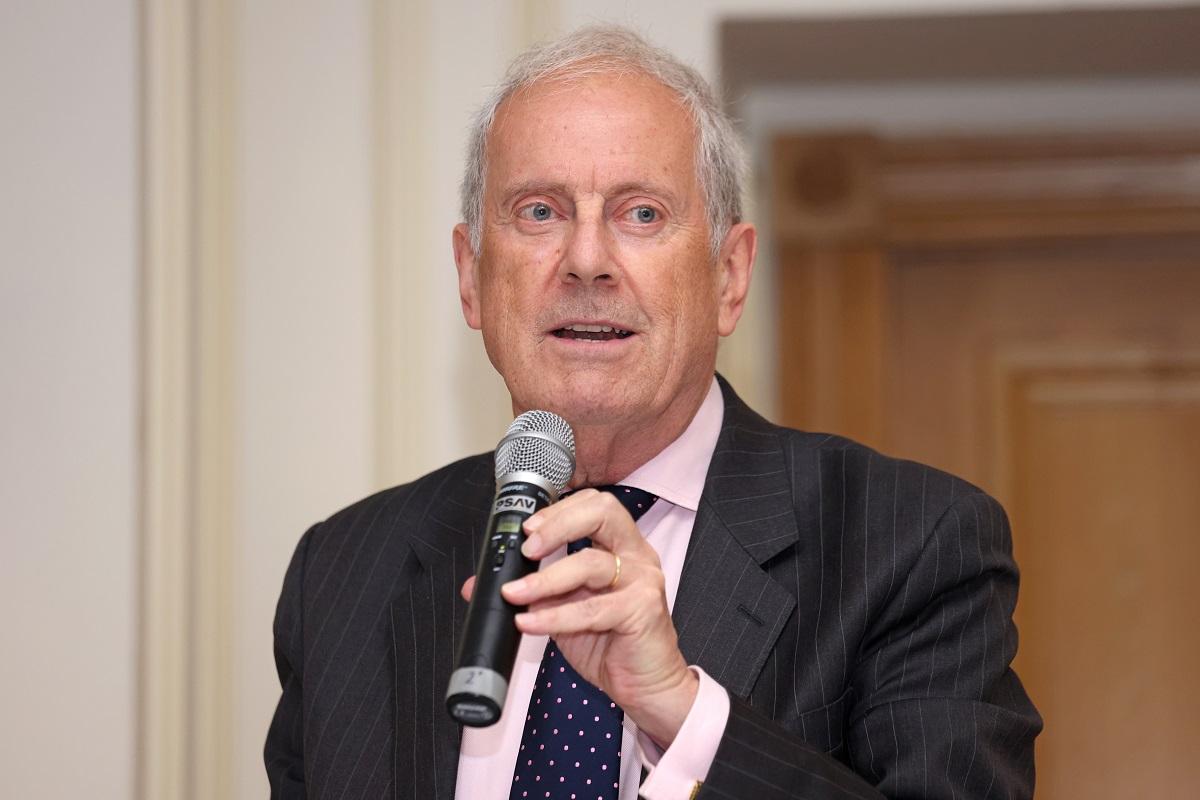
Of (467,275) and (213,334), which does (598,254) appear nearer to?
(467,275)

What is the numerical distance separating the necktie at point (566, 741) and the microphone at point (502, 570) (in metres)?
0.42

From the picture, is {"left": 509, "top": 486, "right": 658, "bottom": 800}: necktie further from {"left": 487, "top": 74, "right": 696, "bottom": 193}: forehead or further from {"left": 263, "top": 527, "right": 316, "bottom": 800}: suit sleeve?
{"left": 487, "top": 74, "right": 696, "bottom": 193}: forehead

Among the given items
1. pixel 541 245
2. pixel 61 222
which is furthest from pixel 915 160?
pixel 61 222

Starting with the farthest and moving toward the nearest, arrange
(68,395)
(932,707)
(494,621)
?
(68,395) < (932,707) < (494,621)

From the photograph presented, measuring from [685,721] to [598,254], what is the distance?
2.02ft

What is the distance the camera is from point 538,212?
1.67 metres

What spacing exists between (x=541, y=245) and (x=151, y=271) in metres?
1.03

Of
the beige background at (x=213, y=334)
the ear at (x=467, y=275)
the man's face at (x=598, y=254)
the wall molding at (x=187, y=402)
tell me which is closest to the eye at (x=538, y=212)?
the man's face at (x=598, y=254)

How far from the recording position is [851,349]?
299cm

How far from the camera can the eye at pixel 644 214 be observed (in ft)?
5.43

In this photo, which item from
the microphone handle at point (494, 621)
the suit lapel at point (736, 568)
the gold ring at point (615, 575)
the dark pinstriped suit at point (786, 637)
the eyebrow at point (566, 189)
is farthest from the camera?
the eyebrow at point (566, 189)

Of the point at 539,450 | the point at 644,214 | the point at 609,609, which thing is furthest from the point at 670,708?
the point at 644,214

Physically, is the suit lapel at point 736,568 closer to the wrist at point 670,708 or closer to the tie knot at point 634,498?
the tie knot at point 634,498

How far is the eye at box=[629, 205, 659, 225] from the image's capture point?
166 centimetres
